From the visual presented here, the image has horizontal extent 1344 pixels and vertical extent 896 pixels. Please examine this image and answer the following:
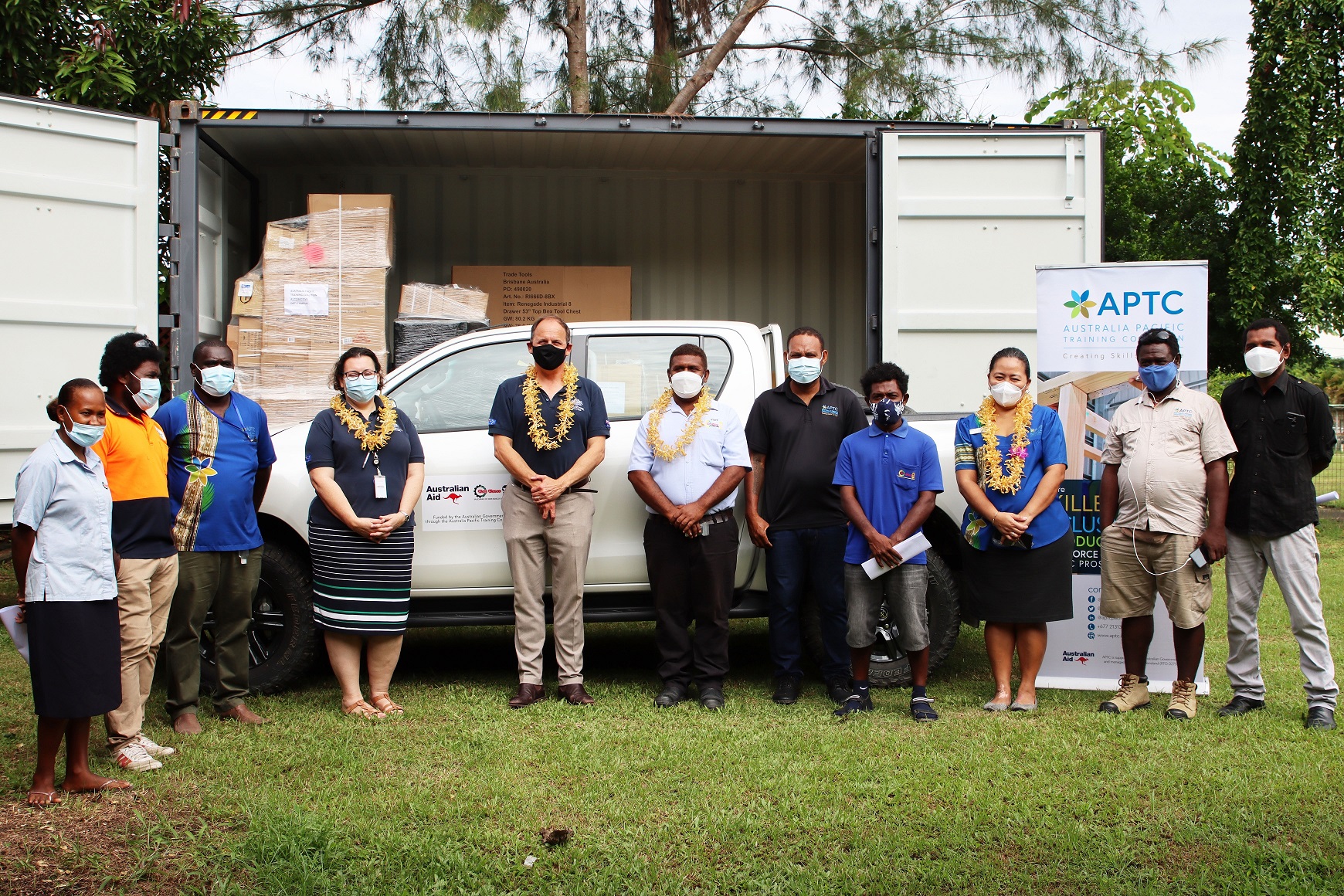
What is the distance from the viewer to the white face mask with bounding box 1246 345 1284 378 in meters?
4.70

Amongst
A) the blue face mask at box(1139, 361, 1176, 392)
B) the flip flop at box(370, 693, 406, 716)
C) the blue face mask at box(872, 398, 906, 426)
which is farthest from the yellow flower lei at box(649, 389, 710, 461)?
the blue face mask at box(1139, 361, 1176, 392)

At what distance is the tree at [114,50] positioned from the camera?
9008 millimetres

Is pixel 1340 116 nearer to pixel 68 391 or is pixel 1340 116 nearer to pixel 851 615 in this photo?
pixel 851 615

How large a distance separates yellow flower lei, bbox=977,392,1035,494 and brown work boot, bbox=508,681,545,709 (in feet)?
7.37

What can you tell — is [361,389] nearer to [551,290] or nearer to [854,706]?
[854,706]

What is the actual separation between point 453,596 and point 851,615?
189 centimetres

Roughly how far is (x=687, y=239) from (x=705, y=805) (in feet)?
17.7

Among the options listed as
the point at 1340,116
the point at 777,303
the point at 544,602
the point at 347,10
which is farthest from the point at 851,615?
the point at 1340,116

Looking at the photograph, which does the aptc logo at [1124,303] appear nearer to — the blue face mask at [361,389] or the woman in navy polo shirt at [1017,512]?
the woman in navy polo shirt at [1017,512]

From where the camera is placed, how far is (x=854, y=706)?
488 cm

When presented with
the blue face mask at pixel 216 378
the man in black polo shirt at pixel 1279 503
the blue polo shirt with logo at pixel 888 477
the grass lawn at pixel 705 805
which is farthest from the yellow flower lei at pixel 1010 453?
the blue face mask at pixel 216 378

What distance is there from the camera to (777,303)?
27.3 feet

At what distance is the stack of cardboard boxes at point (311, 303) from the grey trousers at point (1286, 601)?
4604 mm

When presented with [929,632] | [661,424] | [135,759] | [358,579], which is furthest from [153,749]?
[929,632]
